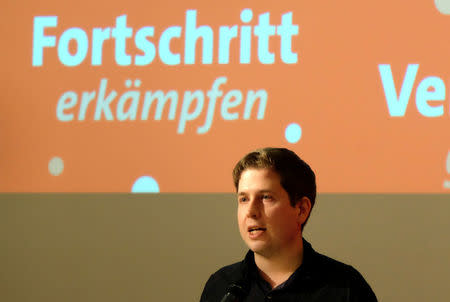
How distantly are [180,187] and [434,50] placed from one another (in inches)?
50.1

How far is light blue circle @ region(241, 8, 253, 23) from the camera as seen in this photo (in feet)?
10.3

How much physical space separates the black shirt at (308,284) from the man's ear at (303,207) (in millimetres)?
66

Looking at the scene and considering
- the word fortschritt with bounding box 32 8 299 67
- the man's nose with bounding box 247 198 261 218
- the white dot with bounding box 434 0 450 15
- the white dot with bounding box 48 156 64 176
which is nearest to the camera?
the man's nose with bounding box 247 198 261 218

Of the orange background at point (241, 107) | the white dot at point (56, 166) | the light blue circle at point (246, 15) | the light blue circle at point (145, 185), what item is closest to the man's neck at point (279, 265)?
the orange background at point (241, 107)

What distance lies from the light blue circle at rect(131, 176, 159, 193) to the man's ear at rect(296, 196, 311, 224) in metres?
1.57

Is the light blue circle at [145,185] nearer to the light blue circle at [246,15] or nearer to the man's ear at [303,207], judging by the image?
the light blue circle at [246,15]

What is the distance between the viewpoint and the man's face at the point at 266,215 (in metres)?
1.58

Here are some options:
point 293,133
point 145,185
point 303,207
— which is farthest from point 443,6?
point 303,207

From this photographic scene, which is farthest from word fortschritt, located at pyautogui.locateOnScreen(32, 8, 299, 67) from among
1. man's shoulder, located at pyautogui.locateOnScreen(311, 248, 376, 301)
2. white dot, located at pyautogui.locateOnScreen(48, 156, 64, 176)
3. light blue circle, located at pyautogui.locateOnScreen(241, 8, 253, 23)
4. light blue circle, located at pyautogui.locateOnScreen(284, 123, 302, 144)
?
man's shoulder, located at pyautogui.locateOnScreen(311, 248, 376, 301)

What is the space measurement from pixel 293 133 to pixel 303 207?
55.1 inches

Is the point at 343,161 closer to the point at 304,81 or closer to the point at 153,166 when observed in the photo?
the point at 304,81

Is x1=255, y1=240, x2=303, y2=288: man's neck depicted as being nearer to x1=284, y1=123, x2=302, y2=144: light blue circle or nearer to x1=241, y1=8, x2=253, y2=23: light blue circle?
x1=284, y1=123, x2=302, y2=144: light blue circle

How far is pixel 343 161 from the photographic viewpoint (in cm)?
302

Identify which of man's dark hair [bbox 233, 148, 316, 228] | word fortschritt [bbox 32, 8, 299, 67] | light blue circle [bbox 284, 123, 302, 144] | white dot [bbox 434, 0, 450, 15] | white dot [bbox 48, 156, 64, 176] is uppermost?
white dot [bbox 434, 0, 450, 15]
